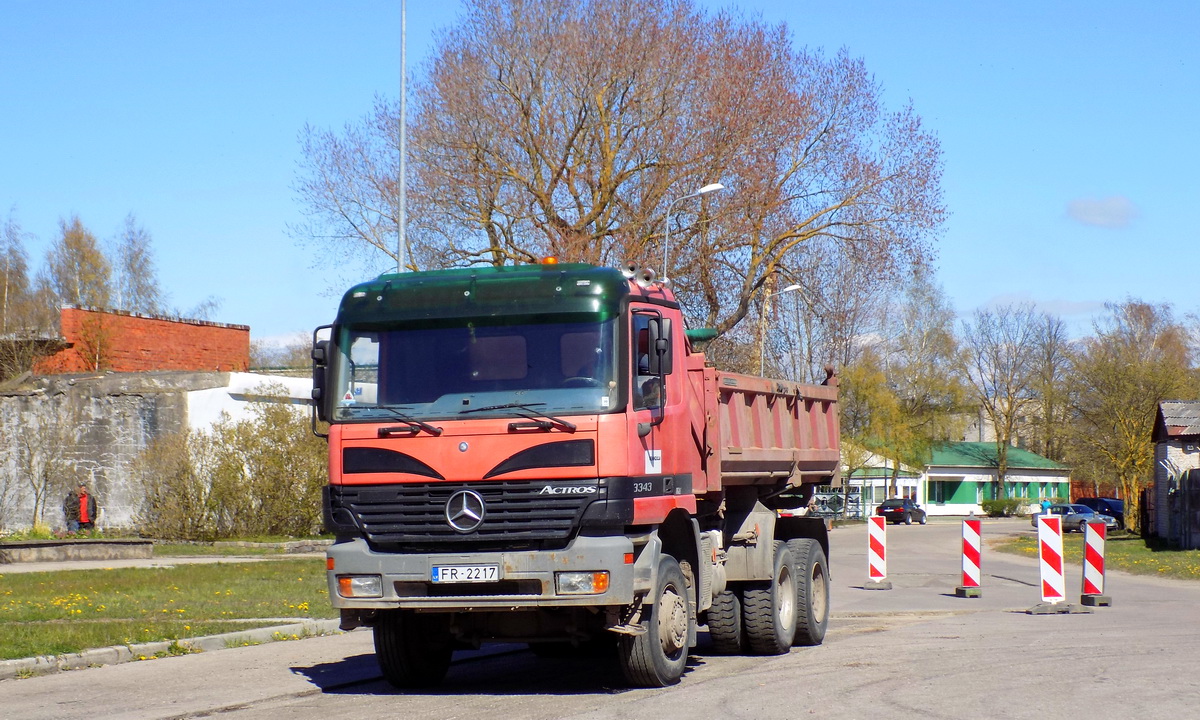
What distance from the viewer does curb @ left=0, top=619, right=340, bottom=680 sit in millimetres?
10812

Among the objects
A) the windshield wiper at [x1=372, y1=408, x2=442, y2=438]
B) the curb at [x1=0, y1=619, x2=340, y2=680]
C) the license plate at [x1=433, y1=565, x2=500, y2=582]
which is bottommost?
the curb at [x1=0, y1=619, x2=340, y2=680]

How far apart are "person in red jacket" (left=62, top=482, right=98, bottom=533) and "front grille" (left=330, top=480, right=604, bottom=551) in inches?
1060

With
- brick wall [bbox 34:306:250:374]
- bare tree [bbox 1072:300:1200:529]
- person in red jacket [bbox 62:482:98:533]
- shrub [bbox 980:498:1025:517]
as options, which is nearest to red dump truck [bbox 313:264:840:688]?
person in red jacket [bbox 62:482:98:533]

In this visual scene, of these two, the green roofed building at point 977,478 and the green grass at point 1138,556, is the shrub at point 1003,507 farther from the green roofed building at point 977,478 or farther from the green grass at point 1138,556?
the green grass at point 1138,556

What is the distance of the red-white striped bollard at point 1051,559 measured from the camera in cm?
1645

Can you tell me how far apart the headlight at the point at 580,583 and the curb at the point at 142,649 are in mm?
4714

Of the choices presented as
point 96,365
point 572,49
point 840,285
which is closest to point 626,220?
point 572,49

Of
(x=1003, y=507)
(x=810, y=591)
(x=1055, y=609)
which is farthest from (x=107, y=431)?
(x=1003, y=507)

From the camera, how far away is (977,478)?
9856 centimetres

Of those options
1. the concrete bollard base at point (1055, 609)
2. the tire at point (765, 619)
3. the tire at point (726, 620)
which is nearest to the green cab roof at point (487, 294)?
the tire at point (726, 620)

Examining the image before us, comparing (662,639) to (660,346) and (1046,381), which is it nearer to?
(660,346)

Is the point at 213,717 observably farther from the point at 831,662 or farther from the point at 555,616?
the point at 831,662

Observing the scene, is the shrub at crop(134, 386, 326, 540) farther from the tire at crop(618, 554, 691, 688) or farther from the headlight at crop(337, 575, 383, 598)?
the tire at crop(618, 554, 691, 688)

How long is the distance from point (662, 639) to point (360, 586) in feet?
7.33
